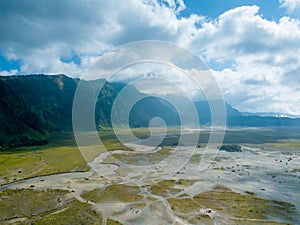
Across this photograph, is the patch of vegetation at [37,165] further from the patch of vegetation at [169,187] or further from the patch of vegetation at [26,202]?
the patch of vegetation at [169,187]

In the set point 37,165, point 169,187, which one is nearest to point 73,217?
point 169,187

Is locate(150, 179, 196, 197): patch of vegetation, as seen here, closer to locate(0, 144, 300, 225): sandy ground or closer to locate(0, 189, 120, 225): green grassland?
locate(0, 144, 300, 225): sandy ground

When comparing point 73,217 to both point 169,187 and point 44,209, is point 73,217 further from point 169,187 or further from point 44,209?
point 169,187

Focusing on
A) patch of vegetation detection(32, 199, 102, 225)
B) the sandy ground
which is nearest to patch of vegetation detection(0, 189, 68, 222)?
patch of vegetation detection(32, 199, 102, 225)

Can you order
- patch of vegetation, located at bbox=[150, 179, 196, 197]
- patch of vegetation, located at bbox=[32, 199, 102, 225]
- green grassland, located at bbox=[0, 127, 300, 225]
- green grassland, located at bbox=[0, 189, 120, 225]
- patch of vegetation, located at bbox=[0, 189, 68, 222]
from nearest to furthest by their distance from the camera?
1. patch of vegetation, located at bbox=[32, 199, 102, 225]
2. green grassland, located at bbox=[0, 189, 120, 225]
3. green grassland, located at bbox=[0, 127, 300, 225]
4. patch of vegetation, located at bbox=[0, 189, 68, 222]
5. patch of vegetation, located at bbox=[150, 179, 196, 197]

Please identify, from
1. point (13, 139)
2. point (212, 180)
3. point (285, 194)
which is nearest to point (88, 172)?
point (212, 180)

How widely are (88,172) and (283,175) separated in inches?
3203

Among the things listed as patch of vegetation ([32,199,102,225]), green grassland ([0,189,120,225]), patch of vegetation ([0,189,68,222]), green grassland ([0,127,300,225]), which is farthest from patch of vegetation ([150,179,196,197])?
patch of vegetation ([0,189,68,222])

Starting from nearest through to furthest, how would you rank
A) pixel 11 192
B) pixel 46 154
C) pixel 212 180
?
pixel 11 192 → pixel 212 180 → pixel 46 154

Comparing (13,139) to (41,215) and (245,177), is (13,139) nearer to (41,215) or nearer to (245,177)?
(41,215)

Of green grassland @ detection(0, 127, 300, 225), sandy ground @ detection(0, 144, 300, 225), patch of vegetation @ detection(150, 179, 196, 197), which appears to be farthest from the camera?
patch of vegetation @ detection(150, 179, 196, 197)

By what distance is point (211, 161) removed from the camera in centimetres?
13238

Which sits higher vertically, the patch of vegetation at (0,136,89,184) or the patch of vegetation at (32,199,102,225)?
the patch of vegetation at (0,136,89,184)

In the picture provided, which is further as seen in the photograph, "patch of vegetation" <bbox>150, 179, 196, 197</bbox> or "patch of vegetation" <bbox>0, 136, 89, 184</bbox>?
"patch of vegetation" <bbox>0, 136, 89, 184</bbox>
